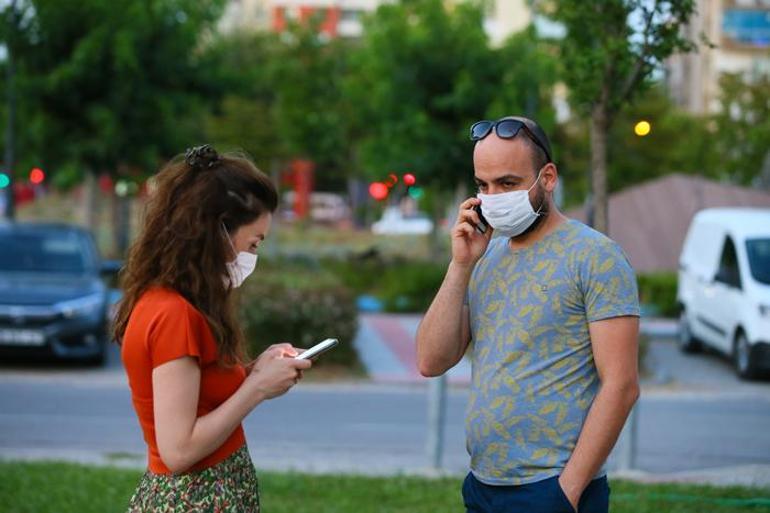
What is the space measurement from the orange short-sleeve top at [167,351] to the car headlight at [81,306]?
38.6ft

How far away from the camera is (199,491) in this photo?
3.21 m

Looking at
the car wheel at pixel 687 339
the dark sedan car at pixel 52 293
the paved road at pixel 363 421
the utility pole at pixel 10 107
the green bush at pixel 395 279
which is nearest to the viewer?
the paved road at pixel 363 421

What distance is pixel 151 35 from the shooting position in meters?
25.1

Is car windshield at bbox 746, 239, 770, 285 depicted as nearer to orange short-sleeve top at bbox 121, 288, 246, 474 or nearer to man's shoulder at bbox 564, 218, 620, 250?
man's shoulder at bbox 564, 218, 620, 250

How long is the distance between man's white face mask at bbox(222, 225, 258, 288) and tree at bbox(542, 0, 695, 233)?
5160 mm

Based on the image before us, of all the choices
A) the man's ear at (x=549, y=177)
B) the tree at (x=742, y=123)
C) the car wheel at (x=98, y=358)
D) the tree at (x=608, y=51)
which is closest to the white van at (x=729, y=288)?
the tree at (x=608, y=51)

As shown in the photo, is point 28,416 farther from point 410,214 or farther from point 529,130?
point 410,214

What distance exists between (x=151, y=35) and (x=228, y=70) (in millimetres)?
2119

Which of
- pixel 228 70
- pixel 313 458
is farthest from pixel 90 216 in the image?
pixel 313 458

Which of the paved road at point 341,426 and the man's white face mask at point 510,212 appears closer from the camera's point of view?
the man's white face mask at point 510,212

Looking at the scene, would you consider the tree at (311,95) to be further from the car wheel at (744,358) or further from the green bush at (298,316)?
the car wheel at (744,358)

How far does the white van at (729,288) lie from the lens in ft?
50.1

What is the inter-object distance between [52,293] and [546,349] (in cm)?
1211

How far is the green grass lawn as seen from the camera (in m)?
6.87
